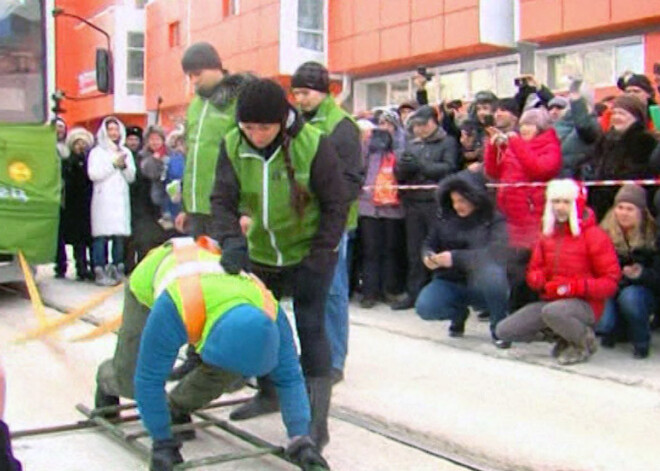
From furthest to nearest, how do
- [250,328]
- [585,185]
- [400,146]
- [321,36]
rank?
[321,36], [400,146], [585,185], [250,328]

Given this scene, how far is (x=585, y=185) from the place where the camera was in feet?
23.4

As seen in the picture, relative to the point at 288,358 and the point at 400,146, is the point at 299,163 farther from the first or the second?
the point at 400,146

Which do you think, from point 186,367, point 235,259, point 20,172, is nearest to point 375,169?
point 20,172

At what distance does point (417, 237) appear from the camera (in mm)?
8570

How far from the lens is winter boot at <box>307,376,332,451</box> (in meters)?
4.26

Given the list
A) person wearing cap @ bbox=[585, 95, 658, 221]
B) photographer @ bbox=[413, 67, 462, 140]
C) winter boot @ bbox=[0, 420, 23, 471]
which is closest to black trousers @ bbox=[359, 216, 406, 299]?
photographer @ bbox=[413, 67, 462, 140]

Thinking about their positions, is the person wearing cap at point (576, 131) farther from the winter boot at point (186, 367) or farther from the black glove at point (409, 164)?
the winter boot at point (186, 367)

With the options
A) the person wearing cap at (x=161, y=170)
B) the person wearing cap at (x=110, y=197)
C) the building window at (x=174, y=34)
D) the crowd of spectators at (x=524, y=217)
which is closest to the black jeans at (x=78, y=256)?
the person wearing cap at (x=110, y=197)

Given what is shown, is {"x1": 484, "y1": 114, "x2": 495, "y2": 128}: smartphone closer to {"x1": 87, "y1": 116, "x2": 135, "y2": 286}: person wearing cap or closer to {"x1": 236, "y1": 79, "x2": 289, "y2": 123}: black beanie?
{"x1": 87, "y1": 116, "x2": 135, "y2": 286}: person wearing cap

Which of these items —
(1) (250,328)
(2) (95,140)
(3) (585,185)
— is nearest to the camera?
A: (1) (250,328)

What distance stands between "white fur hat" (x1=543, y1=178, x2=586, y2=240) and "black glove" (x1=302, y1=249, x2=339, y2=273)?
251 centimetres

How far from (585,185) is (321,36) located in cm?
1966

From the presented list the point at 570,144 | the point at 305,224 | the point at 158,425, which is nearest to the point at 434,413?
the point at 305,224

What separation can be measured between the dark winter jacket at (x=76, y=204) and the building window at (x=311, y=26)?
15743 millimetres
